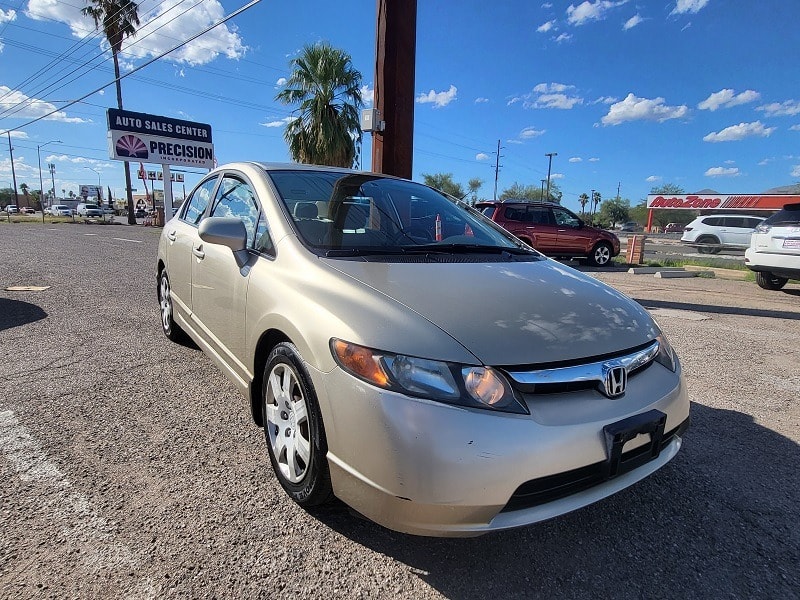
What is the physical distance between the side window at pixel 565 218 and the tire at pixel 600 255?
991mm

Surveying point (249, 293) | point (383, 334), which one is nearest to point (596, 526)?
point (383, 334)

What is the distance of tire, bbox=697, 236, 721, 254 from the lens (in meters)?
21.2

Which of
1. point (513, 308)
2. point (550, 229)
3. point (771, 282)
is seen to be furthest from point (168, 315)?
point (550, 229)

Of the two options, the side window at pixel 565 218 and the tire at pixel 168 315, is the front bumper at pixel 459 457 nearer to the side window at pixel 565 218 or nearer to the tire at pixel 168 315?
the tire at pixel 168 315

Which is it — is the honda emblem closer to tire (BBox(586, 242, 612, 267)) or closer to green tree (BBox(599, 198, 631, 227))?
tire (BBox(586, 242, 612, 267))

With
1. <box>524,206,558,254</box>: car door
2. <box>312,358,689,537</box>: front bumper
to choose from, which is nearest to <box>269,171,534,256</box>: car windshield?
<box>312,358,689,537</box>: front bumper

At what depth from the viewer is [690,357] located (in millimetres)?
4523

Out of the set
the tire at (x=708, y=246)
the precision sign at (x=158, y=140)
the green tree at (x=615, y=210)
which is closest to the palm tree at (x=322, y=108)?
the precision sign at (x=158, y=140)

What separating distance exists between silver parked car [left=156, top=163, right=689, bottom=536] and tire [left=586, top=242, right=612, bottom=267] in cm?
1228

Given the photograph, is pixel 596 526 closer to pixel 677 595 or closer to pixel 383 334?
pixel 677 595

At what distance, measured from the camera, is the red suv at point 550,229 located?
1337 centimetres

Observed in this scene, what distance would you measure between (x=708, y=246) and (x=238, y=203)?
2294 centimetres

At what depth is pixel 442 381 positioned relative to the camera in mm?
1627

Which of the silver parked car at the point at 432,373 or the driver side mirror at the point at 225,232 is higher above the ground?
the driver side mirror at the point at 225,232
